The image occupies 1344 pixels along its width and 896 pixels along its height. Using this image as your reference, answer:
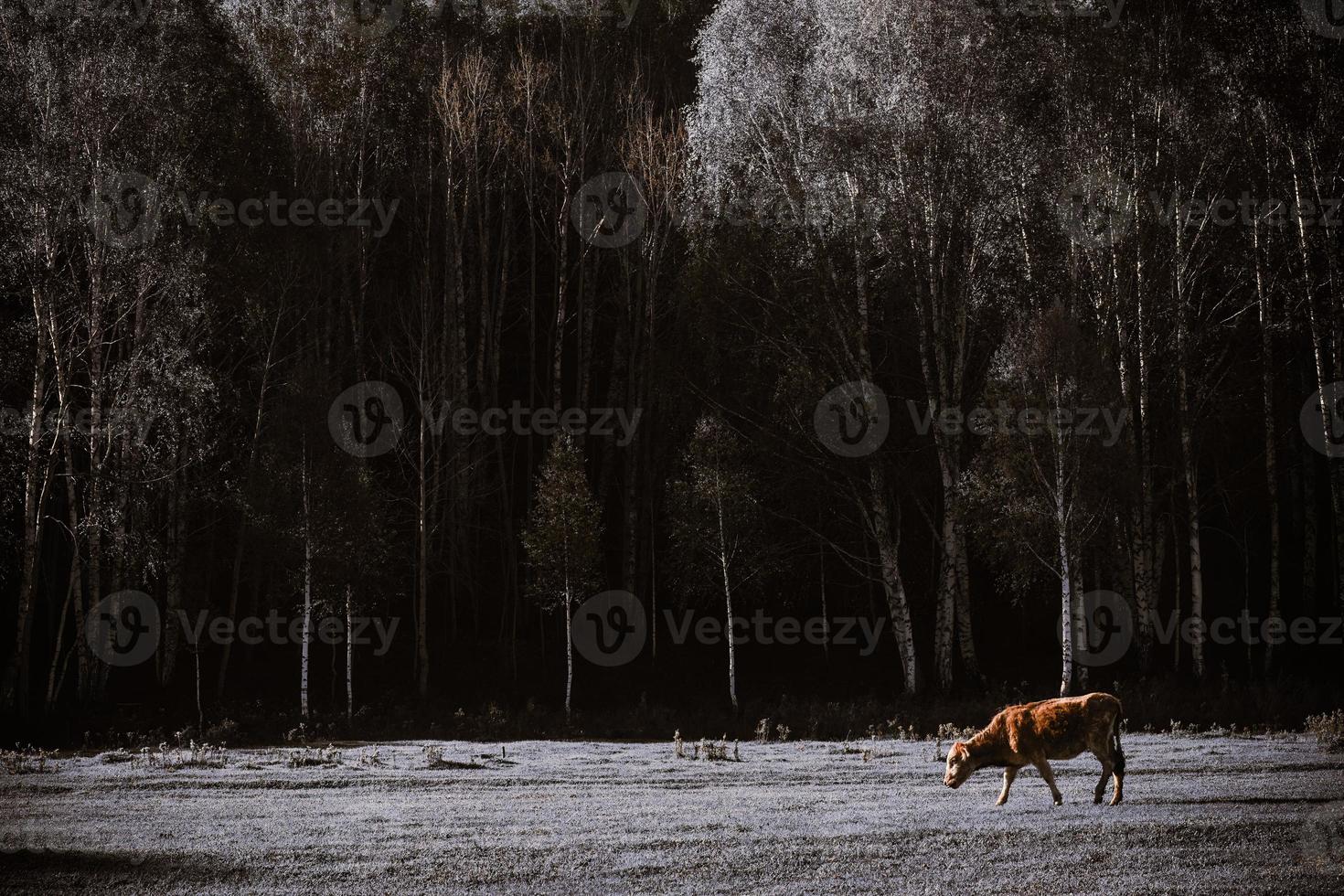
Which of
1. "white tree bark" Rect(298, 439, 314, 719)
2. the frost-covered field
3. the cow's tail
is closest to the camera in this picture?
the frost-covered field

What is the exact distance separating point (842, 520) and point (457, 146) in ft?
43.8

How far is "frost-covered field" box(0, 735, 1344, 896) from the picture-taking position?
31.6 ft

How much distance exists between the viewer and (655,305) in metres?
32.0

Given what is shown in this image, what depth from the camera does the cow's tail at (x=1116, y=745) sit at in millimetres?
10203

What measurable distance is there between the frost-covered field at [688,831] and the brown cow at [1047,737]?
681 mm

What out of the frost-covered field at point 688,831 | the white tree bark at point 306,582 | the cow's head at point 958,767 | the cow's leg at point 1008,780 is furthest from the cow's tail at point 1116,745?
the white tree bark at point 306,582

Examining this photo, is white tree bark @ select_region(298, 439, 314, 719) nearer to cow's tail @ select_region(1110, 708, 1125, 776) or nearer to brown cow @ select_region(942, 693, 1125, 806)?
brown cow @ select_region(942, 693, 1125, 806)

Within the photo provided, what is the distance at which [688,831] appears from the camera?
11383mm

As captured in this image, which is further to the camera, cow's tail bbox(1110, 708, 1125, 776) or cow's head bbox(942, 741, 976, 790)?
cow's head bbox(942, 741, 976, 790)

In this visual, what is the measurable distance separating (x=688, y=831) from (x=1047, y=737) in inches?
133

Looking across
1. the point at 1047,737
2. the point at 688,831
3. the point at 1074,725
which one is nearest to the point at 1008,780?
the point at 1047,737

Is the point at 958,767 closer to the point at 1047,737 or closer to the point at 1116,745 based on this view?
the point at 1047,737

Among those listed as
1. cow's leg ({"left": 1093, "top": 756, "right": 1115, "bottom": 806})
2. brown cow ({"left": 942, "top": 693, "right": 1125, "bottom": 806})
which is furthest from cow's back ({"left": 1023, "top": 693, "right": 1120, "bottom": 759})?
cow's leg ({"left": 1093, "top": 756, "right": 1115, "bottom": 806})

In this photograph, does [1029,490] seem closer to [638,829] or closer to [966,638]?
[966,638]
